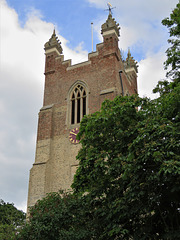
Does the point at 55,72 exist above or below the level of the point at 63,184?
above

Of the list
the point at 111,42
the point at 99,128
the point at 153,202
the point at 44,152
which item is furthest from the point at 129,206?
the point at 111,42

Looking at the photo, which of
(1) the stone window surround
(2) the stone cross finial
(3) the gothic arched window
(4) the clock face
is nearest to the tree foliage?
(4) the clock face

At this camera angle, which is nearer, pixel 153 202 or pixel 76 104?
pixel 153 202

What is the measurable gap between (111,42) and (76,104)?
7.20m

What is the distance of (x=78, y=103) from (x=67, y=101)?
3.58 ft

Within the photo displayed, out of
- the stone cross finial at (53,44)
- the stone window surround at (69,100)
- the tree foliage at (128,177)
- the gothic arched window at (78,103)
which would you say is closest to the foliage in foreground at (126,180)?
the tree foliage at (128,177)

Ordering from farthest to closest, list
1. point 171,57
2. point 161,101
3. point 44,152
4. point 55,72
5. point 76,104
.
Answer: point 55,72, point 76,104, point 44,152, point 171,57, point 161,101

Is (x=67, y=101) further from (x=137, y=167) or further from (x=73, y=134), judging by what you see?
(x=137, y=167)

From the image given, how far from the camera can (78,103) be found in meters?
31.3

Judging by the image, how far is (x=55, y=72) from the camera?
33938 mm

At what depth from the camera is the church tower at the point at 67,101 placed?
27.7 meters

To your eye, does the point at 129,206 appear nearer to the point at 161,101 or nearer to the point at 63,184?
the point at 161,101

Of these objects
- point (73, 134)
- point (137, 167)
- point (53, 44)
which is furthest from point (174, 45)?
point (53, 44)

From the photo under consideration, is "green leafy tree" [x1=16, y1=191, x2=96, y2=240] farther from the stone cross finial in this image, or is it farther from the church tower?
the stone cross finial
